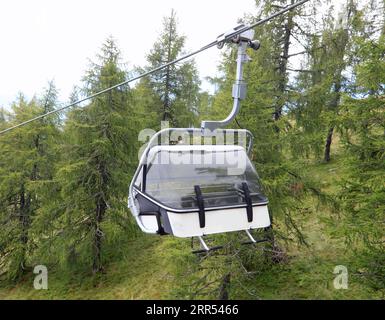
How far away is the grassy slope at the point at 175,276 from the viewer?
8.69 metres

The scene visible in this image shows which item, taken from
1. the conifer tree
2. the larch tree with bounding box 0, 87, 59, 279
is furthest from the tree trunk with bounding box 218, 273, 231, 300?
the larch tree with bounding box 0, 87, 59, 279

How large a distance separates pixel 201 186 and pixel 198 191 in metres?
0.29

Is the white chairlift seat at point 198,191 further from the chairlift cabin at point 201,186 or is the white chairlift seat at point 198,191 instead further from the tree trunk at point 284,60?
the tree trunk at point 284,60

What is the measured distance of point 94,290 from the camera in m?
13.0

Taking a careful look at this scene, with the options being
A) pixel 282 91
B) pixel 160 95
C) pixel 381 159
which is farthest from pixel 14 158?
pixel 381 159

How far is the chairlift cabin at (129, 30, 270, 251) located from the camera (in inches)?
140

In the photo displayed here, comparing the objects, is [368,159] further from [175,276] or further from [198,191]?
[175,276]

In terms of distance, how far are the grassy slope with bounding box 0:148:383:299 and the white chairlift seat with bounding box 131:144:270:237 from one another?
4.36 metres

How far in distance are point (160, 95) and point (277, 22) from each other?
310 inches

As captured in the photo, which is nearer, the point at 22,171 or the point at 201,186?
the point at 201,186

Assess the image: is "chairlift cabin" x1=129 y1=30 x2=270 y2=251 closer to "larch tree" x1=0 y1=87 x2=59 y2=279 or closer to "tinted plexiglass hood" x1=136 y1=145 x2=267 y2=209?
"tinted plexiglass hood" x1=136 y1=145 x2=267 y2=209

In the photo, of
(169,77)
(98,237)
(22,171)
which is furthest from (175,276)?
(169,77)

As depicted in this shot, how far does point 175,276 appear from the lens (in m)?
9.38

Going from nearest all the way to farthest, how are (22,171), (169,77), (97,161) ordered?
(97,161) → (22,171) → (169,77)
